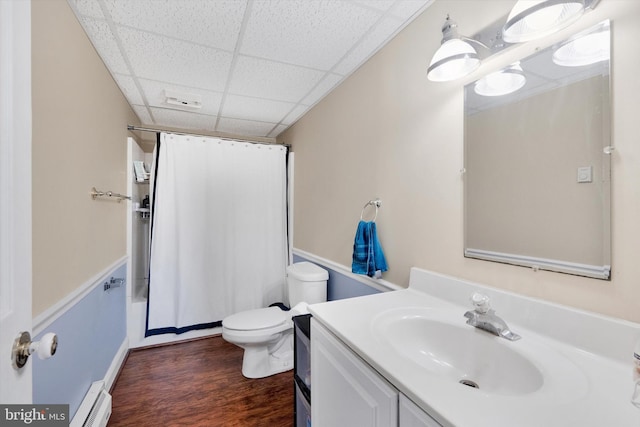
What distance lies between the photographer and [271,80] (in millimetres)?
1939

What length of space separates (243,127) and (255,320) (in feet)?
6.76

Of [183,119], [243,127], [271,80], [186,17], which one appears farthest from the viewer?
[243,127]

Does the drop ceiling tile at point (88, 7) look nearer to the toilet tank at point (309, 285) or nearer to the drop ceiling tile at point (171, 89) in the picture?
the drop ceiling tile at point (171, 89)

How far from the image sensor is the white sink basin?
738 mm

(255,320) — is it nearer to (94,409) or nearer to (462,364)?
(94,409)

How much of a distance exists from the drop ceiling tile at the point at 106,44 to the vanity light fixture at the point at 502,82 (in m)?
1.79

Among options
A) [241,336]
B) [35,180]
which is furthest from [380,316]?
[35,180]

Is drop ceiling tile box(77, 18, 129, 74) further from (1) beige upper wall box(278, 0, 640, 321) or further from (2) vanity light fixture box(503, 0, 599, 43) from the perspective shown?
(2) vanity light fixture box(503, 0, 599, 43)

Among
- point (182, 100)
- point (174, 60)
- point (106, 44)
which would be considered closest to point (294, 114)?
point (182, 100)

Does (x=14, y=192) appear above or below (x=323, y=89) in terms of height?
below

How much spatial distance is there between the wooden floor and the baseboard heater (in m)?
0.16

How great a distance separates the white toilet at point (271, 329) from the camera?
186 cm

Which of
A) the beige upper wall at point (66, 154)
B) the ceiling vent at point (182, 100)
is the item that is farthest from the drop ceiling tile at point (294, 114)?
the beige upper wall at point (66, 154)

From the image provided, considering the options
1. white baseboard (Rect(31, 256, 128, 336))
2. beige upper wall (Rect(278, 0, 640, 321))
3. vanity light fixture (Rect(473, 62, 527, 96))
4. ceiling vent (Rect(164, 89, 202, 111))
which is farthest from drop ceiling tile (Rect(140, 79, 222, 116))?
vanity light fixture (Rect(473, 62, 527, 96))
